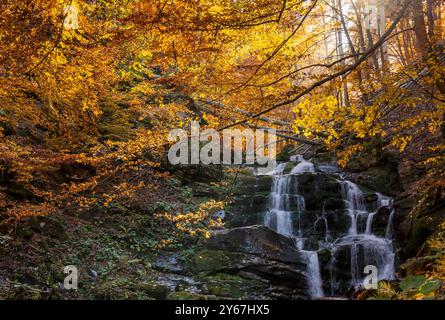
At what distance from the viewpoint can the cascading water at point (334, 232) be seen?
10.1 meters

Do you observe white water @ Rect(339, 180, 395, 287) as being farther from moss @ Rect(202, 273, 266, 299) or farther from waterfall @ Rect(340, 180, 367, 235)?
moss @ Rect(202, 273, 266, 299)

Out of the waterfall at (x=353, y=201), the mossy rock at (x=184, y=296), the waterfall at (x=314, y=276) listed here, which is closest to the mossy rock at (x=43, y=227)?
the mossy rock at (x=184, y=296)

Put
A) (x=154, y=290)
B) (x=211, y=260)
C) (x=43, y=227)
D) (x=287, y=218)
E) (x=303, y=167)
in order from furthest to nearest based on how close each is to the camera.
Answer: (x=303, y=167) < (x=287, y=218) < (x=211, y=260) < (x=43, y=227) < (x=154, y=290)

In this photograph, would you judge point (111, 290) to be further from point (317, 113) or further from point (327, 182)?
point (327, 182)

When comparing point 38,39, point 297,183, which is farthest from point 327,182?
point 38,39

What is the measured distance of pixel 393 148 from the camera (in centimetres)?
1422

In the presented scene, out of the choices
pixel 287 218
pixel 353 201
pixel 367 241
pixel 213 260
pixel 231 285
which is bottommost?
pixel 231 285

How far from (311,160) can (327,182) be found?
14.1 ft

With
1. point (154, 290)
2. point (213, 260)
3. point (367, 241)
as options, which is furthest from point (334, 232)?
point (154, 290)

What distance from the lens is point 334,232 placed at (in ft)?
39.5

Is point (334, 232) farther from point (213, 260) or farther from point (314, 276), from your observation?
point (213, 260)

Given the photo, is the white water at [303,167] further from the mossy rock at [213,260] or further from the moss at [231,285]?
the moss at [231,285]

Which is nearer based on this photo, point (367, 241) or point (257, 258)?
point (257, 258)

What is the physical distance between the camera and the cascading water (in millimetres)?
10070
